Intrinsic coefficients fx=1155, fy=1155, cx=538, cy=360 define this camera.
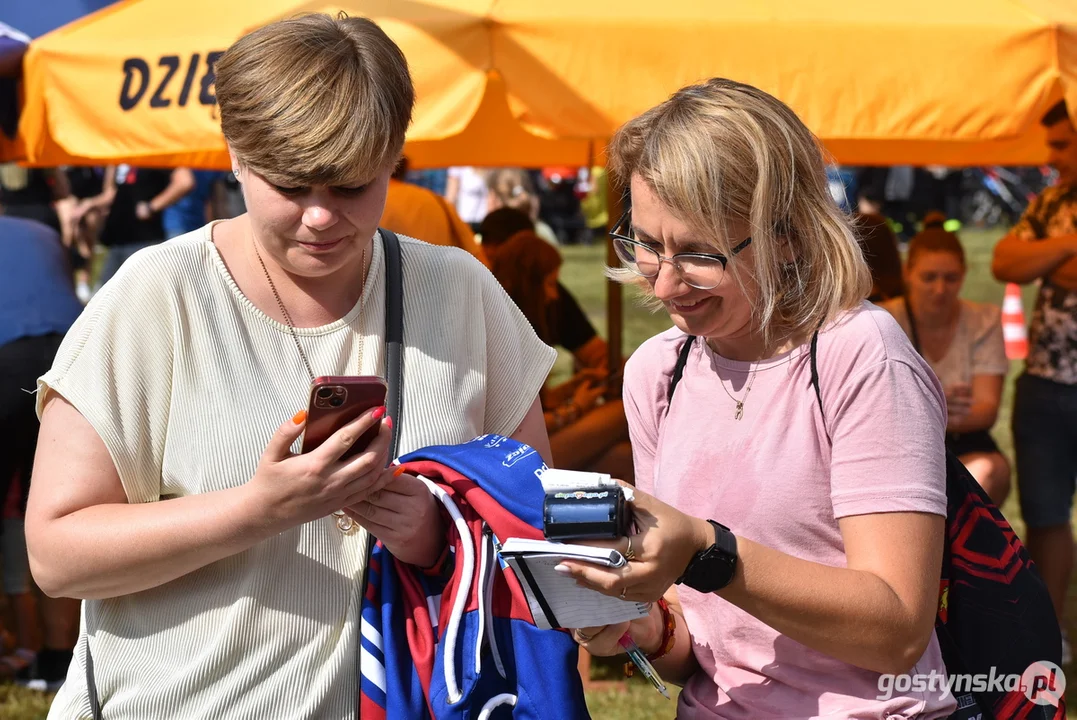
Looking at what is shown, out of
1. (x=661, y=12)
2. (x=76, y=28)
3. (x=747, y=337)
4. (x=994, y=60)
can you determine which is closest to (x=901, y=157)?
(x=994, y=60)

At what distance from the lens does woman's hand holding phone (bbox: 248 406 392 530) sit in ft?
4.98

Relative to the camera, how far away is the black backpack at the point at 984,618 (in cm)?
172

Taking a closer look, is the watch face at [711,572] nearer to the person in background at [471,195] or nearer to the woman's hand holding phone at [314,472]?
the woman's hand holding phone at [314,472]

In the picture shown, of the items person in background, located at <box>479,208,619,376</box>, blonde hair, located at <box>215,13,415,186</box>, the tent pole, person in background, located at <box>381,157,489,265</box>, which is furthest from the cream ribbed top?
person in background, located at <box>479,208,619,376</box>

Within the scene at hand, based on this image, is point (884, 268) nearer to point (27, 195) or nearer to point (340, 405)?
point (27, 195)

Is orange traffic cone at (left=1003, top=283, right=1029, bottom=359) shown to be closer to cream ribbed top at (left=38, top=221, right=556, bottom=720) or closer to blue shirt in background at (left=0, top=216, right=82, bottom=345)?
blue shirt in background at (left=0, top=216, right=82, bottom=345)

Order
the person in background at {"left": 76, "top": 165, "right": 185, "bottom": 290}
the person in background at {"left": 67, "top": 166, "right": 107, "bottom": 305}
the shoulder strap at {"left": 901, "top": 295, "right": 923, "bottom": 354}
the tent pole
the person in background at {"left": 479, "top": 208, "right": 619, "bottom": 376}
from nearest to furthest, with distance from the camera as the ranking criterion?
1. the shoulder strap at {"left": 901, "top": 295, "right": 923, "bottom": 354}
2. the tent pole
3. the person in background at {"left": 479, "top": 208, "right": 619, "bottom": 376}
4. the person in background at {"left": 76, "top": 165, "right": 185, "bottom": 290}
5. the person in background at {"left": 67, "top": 166, "right": 107, "bottom": 305}

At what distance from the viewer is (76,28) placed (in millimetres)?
4102

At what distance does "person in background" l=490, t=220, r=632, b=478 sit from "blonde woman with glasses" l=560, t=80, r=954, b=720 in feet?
8.84

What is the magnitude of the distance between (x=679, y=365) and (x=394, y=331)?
18.8 inches

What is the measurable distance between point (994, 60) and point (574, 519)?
2.97 metres

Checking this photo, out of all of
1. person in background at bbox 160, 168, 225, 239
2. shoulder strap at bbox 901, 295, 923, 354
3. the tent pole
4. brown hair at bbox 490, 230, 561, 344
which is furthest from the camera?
person in background at bbox 160, 168, 225, 239

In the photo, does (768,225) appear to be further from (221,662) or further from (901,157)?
(901,157)

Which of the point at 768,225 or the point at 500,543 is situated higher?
the point at 768,225
